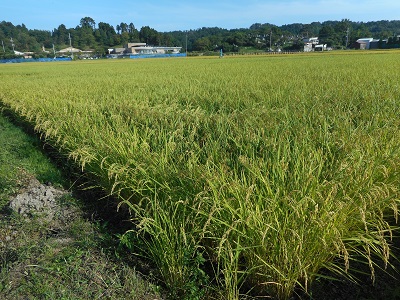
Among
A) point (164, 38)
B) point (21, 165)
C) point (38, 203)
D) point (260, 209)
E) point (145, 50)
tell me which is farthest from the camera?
point (164, 38)

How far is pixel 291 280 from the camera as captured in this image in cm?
170

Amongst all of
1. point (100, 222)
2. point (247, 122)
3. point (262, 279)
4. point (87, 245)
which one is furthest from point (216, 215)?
point (247, 122)

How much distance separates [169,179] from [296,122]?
1.88m

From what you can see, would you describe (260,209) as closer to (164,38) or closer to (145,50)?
(145,50)

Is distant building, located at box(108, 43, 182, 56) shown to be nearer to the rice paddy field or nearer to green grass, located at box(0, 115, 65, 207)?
green grass, located at box(0, 115, 65, 207)

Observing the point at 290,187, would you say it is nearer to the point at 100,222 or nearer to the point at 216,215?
the point at 216,215

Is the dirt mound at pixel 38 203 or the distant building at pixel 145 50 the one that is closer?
the dirt mound at pixel 38 203

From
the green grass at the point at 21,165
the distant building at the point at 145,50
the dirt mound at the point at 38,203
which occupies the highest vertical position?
the dirt mound at the point at 38,203

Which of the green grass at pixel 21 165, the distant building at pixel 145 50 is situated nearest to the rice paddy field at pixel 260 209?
the green grass at pixel 21 165

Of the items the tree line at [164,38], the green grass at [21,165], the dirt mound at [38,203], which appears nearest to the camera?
the dirt mound at [38,203]

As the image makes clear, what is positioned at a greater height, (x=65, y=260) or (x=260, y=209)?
(x=260, y=209)

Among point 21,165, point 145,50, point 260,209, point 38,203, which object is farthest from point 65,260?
point 145,50

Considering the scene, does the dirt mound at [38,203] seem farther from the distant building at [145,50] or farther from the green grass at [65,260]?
the distant building at [145,50]

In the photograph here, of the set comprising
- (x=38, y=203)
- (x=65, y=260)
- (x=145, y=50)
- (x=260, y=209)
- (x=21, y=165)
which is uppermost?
(x=260, y=209)
